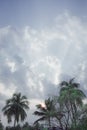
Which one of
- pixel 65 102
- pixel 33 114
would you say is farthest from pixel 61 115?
pixel 33 114

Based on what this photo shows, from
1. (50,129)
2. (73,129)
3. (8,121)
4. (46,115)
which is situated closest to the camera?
(73,129)

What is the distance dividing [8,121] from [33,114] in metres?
7.22

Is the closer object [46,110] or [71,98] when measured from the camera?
[71,98]

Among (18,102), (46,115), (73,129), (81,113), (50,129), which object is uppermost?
(18,102)

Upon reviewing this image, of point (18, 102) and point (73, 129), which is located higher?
point (18, 102)

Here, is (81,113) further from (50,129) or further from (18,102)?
(18,102)

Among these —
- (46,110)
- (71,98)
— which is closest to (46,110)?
(46,110)

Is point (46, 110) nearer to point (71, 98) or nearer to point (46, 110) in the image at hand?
point (46, 110)

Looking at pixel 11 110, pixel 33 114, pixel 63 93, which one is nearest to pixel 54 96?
pixel 63 93

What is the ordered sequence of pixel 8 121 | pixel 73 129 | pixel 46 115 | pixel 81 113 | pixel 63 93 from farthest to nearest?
pixel 8 121, pixel 46 115, pixel 63 93, pixel 81 113, pixel 73 129

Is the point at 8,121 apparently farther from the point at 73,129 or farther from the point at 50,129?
the point at 73,129

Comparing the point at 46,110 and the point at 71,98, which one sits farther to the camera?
the point at 46,110

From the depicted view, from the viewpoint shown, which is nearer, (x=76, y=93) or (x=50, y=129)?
(x=50, y=129)

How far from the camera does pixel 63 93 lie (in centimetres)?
5319
